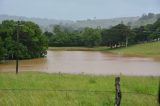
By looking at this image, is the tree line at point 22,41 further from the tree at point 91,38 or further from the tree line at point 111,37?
the tree at point 91,38

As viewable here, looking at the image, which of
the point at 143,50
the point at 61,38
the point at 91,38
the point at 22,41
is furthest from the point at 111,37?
the point at 22,41

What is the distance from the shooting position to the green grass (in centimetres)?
5750

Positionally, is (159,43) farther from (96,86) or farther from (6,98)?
(6,98)

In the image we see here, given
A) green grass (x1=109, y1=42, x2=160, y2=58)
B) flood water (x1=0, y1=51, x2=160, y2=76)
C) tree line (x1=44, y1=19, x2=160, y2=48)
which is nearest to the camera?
flood water (x1=0, y1=51, x2=160, y2=76)

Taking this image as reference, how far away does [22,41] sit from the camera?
47.4 meters

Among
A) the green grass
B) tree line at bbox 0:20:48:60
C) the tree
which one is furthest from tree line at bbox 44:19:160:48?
tree line at bbox 0:20:48:60

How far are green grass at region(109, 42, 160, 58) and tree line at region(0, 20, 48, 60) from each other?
15.2 meters

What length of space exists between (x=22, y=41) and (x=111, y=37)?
984 inches

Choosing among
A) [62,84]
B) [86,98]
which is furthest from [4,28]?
[86,98]

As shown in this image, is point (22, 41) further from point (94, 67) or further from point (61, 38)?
point (61, 38)

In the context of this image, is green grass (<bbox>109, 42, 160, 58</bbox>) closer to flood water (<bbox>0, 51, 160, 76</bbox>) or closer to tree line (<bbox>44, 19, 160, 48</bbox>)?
tree line (<bbox>44, 19, 160, 48</bbox>)

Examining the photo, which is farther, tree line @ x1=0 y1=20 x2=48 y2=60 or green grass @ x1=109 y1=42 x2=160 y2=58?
green grass @ x1=109 y1=42 x2=160 y2=58

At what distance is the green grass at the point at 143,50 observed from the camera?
57500 mm

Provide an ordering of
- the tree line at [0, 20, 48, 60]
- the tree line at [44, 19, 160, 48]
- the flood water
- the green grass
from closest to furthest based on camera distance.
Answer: the flood water
the tree line at [0, 20, 48, 60]
the green grass
the tree line at [44, 19, 160, 48]
